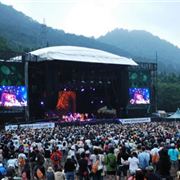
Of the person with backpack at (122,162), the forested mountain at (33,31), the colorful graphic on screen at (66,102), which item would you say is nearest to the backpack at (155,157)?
the person with backpack at (122,162)

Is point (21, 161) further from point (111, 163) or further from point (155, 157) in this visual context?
point (155, 157)

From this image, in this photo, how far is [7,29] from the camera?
137 m

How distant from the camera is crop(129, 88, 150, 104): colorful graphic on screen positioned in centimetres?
4628

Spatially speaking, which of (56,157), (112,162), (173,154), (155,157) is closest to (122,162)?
(112,162)

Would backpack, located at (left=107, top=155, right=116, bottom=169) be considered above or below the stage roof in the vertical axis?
below

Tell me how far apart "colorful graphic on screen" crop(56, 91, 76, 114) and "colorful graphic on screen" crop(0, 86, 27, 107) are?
23.6 ft

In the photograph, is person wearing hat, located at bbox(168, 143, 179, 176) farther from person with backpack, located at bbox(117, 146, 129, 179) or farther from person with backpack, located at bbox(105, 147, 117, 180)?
person with backpack, located at bbox(105, 147, 117, 180)

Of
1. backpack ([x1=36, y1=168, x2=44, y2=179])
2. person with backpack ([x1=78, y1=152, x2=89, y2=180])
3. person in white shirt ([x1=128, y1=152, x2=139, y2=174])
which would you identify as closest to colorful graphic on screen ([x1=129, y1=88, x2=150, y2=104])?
person in white shirt ([x1=128, y1=152, x2=139, y2=174])

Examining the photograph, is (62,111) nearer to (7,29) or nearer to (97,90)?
(97,90)

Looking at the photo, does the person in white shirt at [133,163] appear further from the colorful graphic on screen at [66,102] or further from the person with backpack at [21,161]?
the colorful graphic on screen at [66,102]

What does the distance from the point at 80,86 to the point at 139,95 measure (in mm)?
6894

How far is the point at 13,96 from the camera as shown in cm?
3762

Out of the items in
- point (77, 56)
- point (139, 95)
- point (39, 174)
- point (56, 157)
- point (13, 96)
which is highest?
point (77, 56)

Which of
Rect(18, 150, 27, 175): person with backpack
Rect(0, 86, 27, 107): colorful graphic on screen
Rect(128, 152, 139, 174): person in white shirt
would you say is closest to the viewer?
Rect(128, 152, 139, 174): person in white shirt
